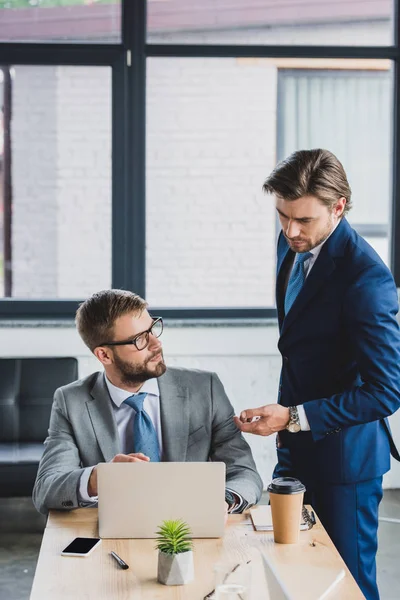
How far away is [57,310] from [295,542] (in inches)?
118

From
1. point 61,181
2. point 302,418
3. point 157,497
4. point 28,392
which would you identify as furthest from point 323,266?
point 61,181

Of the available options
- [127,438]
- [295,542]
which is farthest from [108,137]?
[295,542]

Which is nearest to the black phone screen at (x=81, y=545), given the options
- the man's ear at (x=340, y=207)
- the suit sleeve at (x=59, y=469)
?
the suit sleeve at (x=59, y=469)

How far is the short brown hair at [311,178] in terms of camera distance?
2.22 meters

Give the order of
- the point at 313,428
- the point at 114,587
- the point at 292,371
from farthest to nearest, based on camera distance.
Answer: the point at 292,371, the point at 313,428, the point at 114,587

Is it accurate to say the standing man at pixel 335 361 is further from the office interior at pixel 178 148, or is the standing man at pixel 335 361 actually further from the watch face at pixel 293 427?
the office interior at pixel 178 148

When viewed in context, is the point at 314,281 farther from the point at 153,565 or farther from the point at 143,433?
the point at 153,565

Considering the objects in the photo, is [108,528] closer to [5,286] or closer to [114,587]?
[114,587]

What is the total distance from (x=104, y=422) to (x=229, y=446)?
37cm

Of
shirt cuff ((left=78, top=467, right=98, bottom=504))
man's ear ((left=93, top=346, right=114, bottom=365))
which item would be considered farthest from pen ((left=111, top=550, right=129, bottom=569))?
man's ear ((left=93, top=346, right=114, bottom=365))

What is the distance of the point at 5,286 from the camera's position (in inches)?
187

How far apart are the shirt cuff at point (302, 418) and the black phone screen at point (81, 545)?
0.62m

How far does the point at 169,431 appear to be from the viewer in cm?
246

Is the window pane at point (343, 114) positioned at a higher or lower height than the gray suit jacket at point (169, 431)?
higher
